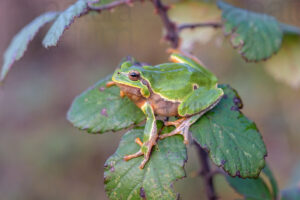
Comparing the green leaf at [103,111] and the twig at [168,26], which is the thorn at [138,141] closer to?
the green leaf at [103,111]

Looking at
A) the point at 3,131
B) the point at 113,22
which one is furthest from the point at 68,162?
the point at 113,22

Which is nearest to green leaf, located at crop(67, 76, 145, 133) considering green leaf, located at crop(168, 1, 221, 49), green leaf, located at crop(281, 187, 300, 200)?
green leaf, located at crop(168, 1, 221, 49)

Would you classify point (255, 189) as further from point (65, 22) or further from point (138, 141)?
point (65, 22)

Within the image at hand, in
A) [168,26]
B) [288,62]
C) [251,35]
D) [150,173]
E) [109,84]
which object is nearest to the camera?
[150,173]

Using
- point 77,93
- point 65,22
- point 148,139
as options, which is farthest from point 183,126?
point 77,93

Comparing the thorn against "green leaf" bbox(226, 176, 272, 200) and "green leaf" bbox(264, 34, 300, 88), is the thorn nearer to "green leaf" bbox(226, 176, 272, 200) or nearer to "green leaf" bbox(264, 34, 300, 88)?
"green leaf" bbox(226, 176, 272, 200)

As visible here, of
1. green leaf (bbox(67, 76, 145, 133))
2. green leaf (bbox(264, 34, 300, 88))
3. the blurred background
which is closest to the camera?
green leaf (bbox(67, 76, 145, 133))

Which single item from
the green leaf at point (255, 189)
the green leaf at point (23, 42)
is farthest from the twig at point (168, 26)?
the green leaf at point (255, 189)
